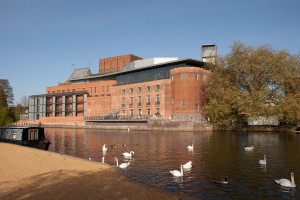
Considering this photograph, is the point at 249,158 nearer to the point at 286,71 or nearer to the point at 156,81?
the point at 286,71

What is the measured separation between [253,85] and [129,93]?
4128 centimetres

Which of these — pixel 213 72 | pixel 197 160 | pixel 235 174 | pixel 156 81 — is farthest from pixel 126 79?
pixel 235 174

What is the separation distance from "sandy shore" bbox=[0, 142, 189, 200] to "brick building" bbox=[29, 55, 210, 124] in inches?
2044

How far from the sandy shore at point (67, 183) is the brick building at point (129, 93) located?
51.9 metres

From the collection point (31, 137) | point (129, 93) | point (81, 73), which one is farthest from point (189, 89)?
point (81, 73)

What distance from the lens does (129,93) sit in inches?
3590

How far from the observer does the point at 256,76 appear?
59469 millimetres

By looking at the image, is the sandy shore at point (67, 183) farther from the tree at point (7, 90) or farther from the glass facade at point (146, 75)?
the tree at point (7, 90)

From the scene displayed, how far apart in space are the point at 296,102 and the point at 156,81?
124 ft

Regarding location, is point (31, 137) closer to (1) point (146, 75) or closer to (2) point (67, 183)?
(2) point (67, 183)

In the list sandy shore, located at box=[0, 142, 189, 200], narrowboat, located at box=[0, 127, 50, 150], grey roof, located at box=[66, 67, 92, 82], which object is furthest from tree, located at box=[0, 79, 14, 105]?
sandy shore, located at box=[0, 142, 189, 200]

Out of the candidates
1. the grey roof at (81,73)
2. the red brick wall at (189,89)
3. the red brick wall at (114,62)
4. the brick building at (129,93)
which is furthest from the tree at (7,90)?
the red brick wall at (189,89)

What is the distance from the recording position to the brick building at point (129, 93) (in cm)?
7219

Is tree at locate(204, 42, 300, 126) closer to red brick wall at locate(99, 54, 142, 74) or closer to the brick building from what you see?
the brick building
